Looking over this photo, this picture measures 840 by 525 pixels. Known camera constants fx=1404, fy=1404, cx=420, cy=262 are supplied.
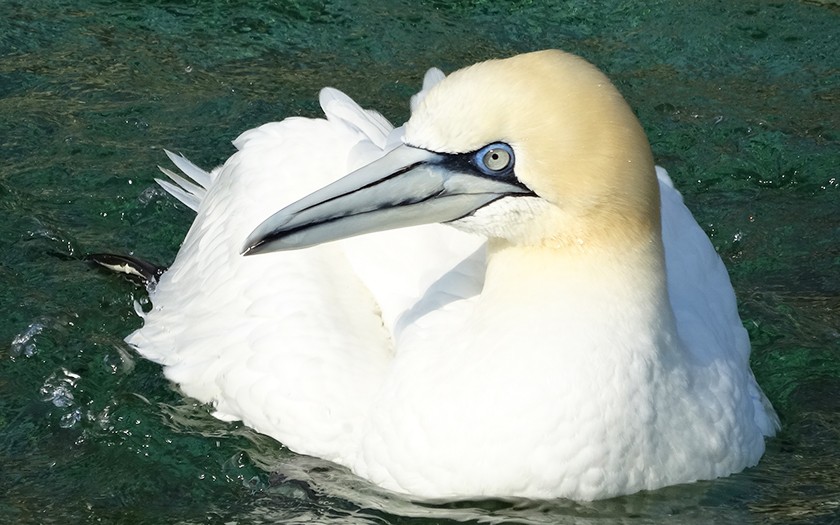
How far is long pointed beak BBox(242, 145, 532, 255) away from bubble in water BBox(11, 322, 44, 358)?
6.00 ft

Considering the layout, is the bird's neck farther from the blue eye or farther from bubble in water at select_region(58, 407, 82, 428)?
bubble in water at select_region(58, 407, 82, 428)

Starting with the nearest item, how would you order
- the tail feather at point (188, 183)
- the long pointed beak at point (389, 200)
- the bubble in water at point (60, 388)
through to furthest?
the long pointed beak at point (389, 200), the bubble in water at point (60, 388), the tail feather at point (188, 183)

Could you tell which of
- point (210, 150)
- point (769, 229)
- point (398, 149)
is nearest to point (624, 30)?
point (769, 229)

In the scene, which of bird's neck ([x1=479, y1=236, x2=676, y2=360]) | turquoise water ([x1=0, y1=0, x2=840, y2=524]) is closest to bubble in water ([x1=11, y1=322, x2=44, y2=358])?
turquoise water ([x1=0, y1=0, x2=840, y2=524])

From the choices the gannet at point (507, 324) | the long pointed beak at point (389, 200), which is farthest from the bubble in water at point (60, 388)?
the long pointed beak at point (389, 200)

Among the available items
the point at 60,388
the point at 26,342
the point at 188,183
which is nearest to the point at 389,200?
the point at 60,388

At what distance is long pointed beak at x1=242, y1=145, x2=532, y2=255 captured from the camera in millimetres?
4762

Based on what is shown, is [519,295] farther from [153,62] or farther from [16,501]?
[153,62]

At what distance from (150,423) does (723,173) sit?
388cm

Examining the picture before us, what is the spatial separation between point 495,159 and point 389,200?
43cm

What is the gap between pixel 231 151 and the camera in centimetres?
836

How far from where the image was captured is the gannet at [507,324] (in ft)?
15.2

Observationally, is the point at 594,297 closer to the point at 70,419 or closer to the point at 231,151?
the point at 70,419

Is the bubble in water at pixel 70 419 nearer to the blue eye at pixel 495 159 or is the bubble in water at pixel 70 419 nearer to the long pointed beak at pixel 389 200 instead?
the long pointed beak at pixel 389 200
